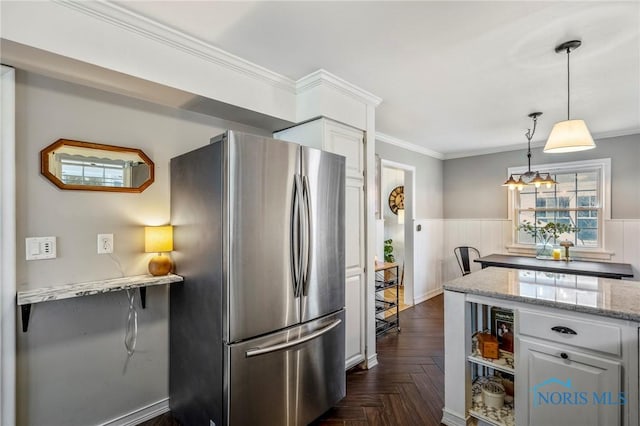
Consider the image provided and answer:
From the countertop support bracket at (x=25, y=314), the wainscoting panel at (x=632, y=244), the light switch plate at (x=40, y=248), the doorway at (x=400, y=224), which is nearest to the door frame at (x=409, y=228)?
the doorway at (x=400, y=224)

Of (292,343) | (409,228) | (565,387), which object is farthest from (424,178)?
(292,343)

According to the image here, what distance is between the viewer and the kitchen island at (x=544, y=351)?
1440 millimetres

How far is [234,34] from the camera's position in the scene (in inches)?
74.0

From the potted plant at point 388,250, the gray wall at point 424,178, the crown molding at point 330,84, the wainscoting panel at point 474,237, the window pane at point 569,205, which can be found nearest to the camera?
the crown molding at point 330,84

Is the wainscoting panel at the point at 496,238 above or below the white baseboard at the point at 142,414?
above

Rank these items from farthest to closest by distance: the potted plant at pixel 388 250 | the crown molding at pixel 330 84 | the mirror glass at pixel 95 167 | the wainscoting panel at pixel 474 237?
1. the potted plant at pixel 388 250
2. the wainscoting panel at pixel 474 237
3. the crown molding at pixel 330 84
4. the mirror glass at pixel 95 167

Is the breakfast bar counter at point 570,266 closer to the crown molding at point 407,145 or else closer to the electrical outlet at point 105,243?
the crown molding at point 407,145

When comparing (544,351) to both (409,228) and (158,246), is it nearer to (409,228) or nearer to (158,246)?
(158,246)

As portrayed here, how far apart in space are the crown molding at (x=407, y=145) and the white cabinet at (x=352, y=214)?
4.84 feet

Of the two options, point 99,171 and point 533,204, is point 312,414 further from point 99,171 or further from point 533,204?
point 533,204

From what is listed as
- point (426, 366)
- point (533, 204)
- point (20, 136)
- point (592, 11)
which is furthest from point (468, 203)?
point (20, 136)

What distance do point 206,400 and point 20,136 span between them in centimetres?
178

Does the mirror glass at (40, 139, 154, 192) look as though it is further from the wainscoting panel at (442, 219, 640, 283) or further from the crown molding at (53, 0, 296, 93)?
the wainscoting panel at (442, 219, 640, 283)

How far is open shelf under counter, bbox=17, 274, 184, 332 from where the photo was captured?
1563 millimetres
